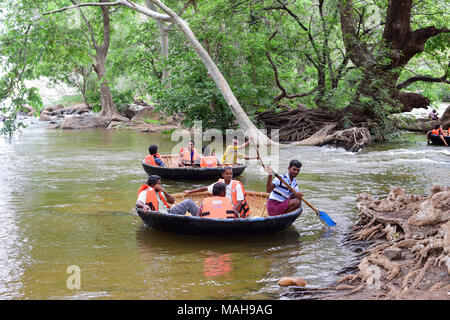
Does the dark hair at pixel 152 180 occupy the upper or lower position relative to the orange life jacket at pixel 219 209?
upper

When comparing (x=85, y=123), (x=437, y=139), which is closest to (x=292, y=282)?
(x=437, y=139)

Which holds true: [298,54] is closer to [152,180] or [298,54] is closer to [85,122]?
[152,180]

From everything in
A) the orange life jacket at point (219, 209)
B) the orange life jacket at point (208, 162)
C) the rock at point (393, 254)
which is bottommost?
the rock at point (393, 254)

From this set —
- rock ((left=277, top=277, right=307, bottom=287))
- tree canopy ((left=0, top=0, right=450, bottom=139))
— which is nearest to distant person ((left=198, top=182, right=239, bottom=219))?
rock ((left=277, top=277, right=307, bottom=287))

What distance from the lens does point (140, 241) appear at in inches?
273

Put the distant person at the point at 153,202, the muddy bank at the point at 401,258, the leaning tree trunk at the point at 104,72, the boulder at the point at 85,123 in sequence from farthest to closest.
Answer: the boulder at the point at 85,123 → the leaning tree trunk at the point at 104,72 → the distant person at the point at 153,202 → the muddy bank at the point at 401,258

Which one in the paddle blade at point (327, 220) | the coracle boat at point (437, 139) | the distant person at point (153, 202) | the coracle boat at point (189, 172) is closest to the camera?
the distant person at point (153, 202)

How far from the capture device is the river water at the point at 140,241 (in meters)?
5.28

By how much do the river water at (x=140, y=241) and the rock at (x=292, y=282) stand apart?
7 cm

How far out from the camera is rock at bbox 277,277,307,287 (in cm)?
511

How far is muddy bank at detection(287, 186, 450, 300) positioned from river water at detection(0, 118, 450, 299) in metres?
0.40

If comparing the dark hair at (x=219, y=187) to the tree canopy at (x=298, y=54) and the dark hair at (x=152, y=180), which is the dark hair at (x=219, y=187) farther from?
the tree canopy at (x=298, y=54)

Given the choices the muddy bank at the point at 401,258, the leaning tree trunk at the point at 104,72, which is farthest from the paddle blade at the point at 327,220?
the leaning tree trunk at the point at 104,72

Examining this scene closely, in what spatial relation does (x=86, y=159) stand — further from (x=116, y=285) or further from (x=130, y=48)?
(x=130, y=48)
